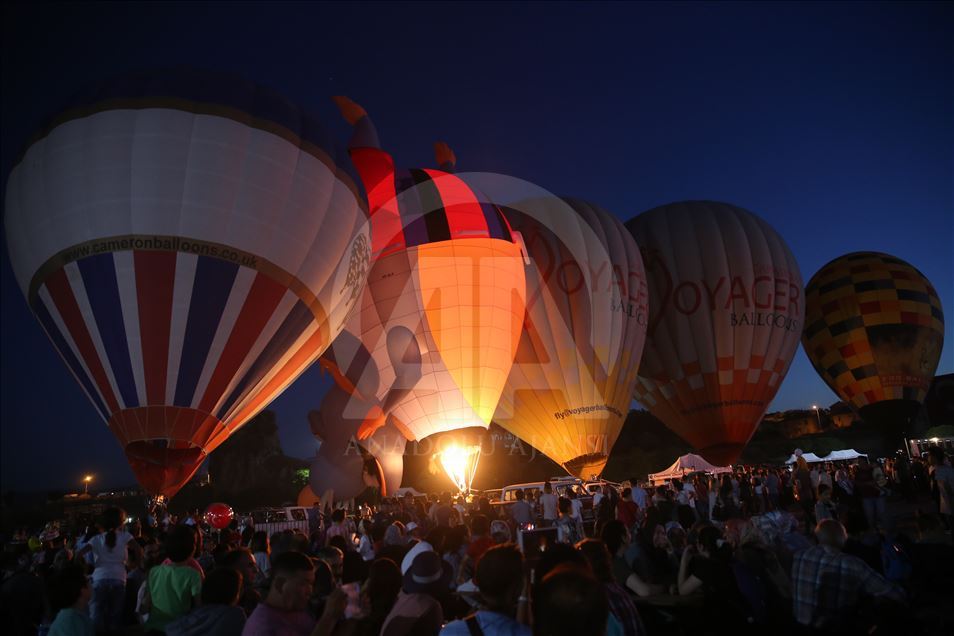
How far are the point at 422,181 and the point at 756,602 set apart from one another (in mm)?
9702

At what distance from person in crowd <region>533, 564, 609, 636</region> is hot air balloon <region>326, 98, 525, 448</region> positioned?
32.4 ft

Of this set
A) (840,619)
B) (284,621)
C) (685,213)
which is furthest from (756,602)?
(685,213)

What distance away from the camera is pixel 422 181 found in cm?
1169

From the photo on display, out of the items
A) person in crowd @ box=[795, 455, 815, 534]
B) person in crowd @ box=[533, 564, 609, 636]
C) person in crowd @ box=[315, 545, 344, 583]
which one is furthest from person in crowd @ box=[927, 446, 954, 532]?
person in crowd @ box=[533, 564, 609, 636]

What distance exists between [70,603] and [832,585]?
11.5 ft

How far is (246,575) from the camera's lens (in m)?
3.83

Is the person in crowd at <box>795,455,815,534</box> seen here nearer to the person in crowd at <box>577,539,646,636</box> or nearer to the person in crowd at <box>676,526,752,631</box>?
the person in crowd at <box>676,526,752,631</box>

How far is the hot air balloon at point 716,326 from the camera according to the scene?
14.4 m

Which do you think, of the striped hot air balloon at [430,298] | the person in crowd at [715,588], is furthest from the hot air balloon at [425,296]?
the person in crowd at [715,588]

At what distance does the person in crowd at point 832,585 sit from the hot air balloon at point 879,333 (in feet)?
53.9

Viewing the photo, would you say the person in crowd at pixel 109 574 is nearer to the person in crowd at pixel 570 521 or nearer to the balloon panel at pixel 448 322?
the person in crowd at pixel 570 521

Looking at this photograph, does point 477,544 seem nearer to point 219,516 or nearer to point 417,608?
point 417,608

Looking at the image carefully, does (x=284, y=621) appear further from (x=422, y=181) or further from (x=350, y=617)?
(x=422, y=181)

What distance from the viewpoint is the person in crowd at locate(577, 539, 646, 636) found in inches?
91.3
